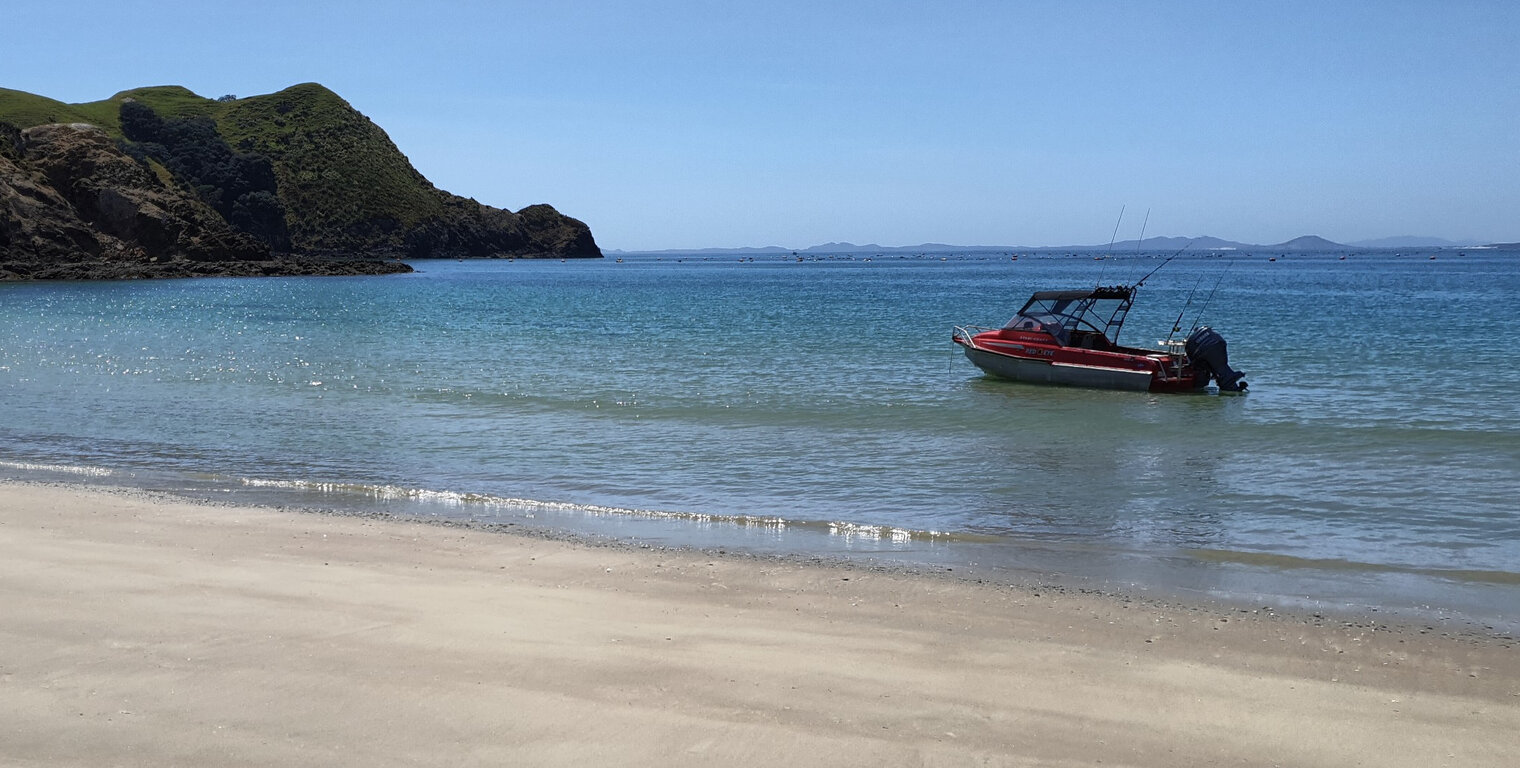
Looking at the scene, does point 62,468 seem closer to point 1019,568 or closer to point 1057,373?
point 1019,568

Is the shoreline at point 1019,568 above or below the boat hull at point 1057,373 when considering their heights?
below

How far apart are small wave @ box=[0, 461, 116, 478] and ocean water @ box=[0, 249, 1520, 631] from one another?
0.26 feet

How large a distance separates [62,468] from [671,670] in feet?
34.2

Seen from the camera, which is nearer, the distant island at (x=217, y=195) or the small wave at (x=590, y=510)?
the small wave at (x=590, y=510)

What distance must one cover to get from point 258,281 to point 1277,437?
263 ft

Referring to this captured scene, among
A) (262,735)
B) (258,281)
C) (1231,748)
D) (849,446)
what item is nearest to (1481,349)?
(849,446)

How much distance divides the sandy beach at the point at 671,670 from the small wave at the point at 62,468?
4.44 metres

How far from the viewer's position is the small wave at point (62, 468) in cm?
1284

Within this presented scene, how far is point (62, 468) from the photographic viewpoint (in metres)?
13.2

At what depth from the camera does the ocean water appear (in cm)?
985

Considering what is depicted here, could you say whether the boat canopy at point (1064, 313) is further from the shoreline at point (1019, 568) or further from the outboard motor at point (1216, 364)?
the shoreline at point (1019, 568)

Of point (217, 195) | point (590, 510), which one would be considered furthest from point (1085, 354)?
point (217, 195)

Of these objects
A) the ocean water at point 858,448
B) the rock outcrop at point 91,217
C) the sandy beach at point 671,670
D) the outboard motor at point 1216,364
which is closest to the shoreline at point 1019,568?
the ocean water at point 858,448

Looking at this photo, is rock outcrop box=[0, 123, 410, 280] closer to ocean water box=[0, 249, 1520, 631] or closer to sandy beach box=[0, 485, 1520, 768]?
ocean water box=[0, 249, 1520, 631]
